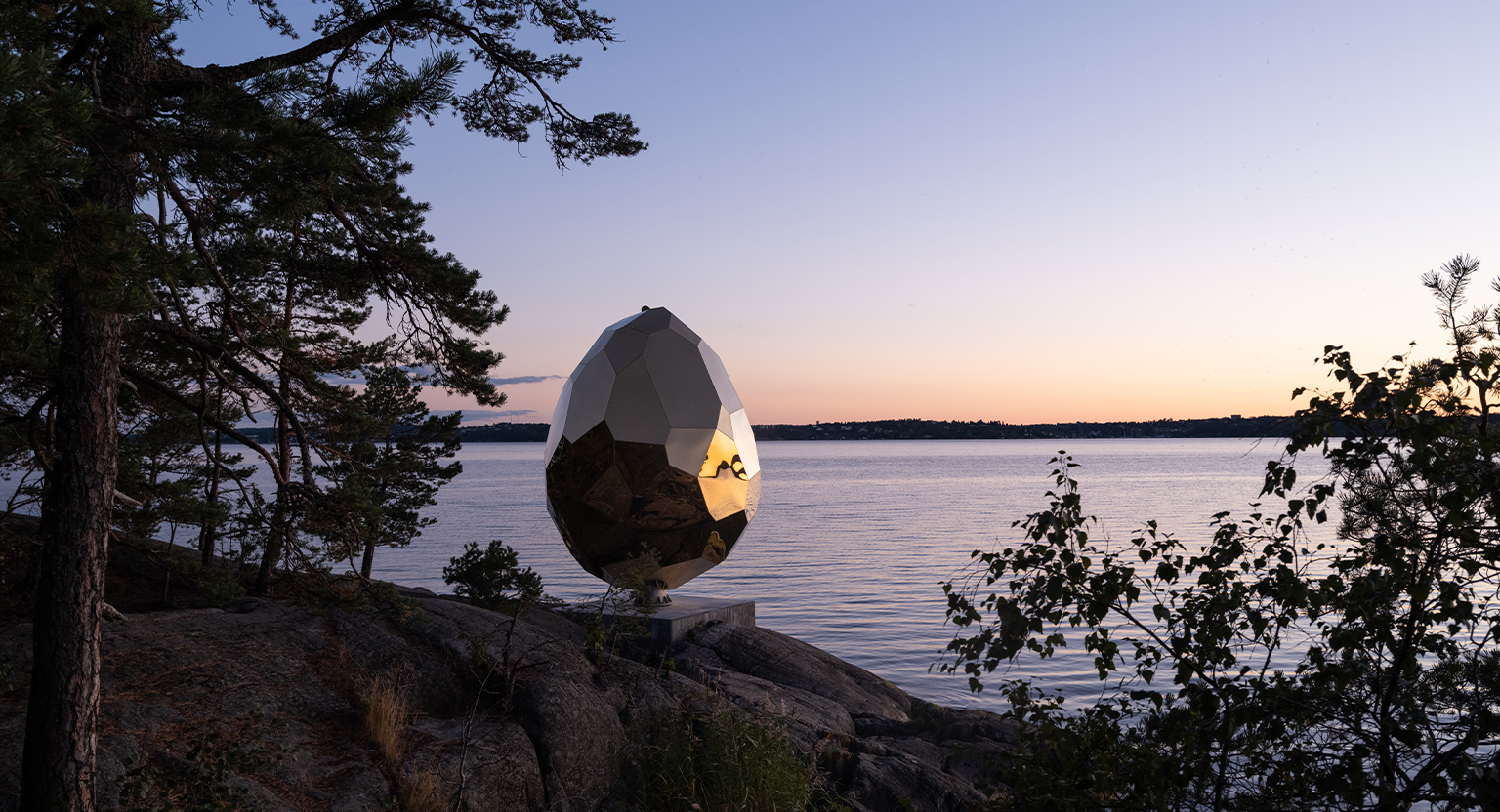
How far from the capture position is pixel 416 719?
755cm

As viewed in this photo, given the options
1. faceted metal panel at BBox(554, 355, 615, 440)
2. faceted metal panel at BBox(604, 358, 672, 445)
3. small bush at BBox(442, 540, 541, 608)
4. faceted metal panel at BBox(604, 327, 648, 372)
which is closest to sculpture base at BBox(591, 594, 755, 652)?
faceted metal panel at BBox(604, 358, 672, 445)

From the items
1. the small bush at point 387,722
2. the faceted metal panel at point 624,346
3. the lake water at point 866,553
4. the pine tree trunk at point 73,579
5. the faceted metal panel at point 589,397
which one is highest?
the faceted metal panel at point 624,346

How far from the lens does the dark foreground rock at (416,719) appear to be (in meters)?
6.21

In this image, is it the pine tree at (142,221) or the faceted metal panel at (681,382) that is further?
the faceted metal panel at (681,382)

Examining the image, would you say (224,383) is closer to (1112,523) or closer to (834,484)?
(1112,523)

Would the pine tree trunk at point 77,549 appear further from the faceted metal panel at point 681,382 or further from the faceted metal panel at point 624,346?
the faceted metal panel at point 681,382

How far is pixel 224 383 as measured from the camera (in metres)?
7.55

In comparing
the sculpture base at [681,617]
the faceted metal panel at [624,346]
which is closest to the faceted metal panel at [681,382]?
the faceted metal panel at [624,346]

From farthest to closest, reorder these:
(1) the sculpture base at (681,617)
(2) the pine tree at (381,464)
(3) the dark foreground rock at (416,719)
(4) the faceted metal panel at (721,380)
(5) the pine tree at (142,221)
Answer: (4) the faceted metal panel at (721,380) < (1) the sculpture base at (681,617) < (2) the pine tree at (381,464) < (3) the dark foreground rock at (416,719) < (5) the pine tree at (142,221)

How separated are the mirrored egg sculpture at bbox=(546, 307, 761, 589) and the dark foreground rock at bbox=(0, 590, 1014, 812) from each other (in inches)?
67.6

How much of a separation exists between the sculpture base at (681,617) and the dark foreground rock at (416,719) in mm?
950

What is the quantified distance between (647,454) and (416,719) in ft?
14.0

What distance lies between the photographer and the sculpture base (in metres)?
11.2

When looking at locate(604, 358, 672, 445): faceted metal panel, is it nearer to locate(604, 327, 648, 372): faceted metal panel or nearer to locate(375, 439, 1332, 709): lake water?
locate(604, 327, 648, 372): faceted metal panel
